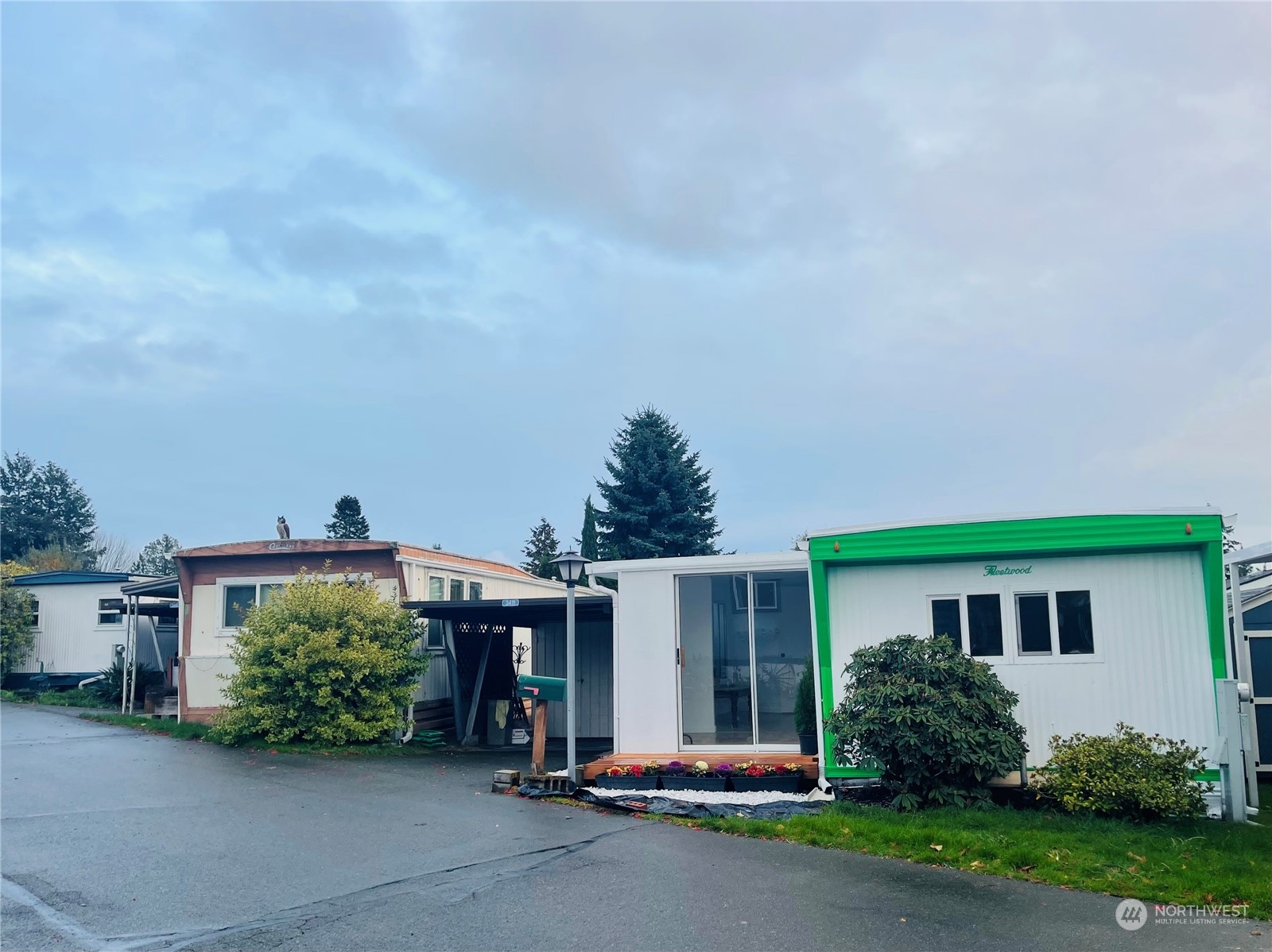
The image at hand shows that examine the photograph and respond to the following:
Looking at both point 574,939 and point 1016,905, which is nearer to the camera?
point 574,939

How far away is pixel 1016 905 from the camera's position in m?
6.82

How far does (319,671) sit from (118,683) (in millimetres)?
10234

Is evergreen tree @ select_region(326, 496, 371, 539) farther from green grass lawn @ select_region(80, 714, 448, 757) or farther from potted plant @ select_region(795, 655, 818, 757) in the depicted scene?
potted plant @ select_region(795, 655, 818, 757)

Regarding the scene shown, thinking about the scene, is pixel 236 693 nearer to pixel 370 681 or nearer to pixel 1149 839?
pixel 370 681

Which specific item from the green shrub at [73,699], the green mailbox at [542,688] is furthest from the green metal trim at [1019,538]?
the green shrub at [73,699]

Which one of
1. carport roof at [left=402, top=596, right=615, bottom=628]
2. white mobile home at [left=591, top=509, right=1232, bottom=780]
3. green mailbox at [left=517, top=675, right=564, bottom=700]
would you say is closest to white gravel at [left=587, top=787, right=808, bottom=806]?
white mobile home at [left=591, top=509, right=1232, bottom=780]

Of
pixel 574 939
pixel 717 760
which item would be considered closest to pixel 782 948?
pixel 574 939

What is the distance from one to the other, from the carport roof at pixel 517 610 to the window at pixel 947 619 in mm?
5142

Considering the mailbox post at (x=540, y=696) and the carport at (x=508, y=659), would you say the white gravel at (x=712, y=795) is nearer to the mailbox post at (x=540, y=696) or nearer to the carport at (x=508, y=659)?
the mailbox post at (x=540, y=696)

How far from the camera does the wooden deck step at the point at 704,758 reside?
11.8m

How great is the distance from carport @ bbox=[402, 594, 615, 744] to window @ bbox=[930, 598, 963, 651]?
671cm

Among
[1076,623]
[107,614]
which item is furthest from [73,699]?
[1076,623]

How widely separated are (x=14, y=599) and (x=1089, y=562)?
27023 mm

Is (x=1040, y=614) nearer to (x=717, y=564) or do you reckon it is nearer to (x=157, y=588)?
(x=717, y=564)
